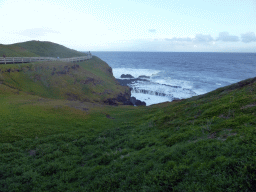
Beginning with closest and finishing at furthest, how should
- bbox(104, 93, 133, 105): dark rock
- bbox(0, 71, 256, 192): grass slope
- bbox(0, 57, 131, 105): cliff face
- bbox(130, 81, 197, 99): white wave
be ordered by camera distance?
bbox(0, 71, 256, 192): grass slope, bbox(0, 57, 131, 105): cliff face, bbox(104, 93, 133, 105): dark rock, bbox(130, 81, 197, 99): white wave

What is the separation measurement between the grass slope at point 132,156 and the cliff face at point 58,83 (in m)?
16.8

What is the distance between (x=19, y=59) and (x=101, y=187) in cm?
3922

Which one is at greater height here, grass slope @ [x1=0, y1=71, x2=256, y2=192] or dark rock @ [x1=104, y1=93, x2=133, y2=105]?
grass slope @ [x1=0, y1=71, x2=256, y2=192]

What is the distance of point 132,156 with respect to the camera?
336 inches

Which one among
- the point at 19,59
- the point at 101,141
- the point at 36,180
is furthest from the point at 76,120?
the point at 19,59

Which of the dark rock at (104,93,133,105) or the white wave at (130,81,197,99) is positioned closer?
the dark rock at (104,93,133,105)

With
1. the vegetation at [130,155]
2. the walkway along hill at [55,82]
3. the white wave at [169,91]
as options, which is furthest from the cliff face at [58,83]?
the vegetation at [130,155]

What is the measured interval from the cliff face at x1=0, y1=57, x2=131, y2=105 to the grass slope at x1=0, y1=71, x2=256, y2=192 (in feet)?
55.1

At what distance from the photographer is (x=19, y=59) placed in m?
35.9

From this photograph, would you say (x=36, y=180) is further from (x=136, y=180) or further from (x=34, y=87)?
(x=34, y=87)

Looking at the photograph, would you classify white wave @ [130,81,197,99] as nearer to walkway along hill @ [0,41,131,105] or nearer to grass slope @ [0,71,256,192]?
walkway along hill @ [0,41,131,105]

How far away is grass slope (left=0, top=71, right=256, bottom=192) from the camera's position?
5367mm

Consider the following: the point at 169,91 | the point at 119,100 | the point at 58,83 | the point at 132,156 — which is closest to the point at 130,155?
the point at 132,156

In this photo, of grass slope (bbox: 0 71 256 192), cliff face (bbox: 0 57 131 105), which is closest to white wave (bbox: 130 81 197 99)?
cliff face (bbox: 0 57 131 105)
